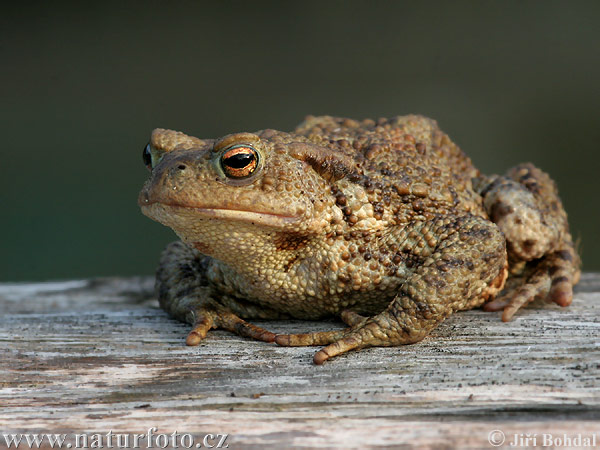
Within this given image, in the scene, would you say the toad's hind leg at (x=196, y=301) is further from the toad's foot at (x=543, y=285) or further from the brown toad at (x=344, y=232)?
the toad's foot at (x=543, y=285)

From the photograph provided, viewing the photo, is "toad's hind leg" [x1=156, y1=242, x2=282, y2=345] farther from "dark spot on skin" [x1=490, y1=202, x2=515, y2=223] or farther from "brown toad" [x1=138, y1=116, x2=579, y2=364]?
"dark spot on skin" [x1=490, y1=202, x2=515, y2=223]

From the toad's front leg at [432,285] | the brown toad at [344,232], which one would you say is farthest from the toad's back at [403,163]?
the toad's front leg at [432,285]

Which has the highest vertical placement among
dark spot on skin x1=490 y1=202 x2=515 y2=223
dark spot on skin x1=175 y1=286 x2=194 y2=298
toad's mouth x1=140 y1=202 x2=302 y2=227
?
dark spot on skin x1=490 y1=202 x2=515 y2=223

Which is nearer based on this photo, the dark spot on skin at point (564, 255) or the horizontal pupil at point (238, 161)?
the horizontal pupil at point (238, 161)

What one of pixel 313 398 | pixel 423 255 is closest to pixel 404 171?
pixel 423 255

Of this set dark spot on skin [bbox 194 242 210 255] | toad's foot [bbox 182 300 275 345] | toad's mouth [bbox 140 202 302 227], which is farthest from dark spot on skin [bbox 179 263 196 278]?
toad's mouth [bbox 140 202 302 227]

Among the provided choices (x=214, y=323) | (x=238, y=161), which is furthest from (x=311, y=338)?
(x=238, y=161)

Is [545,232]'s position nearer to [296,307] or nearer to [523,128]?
[296,307]

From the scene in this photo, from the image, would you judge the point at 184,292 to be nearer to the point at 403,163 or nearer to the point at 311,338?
the point at 311,338
